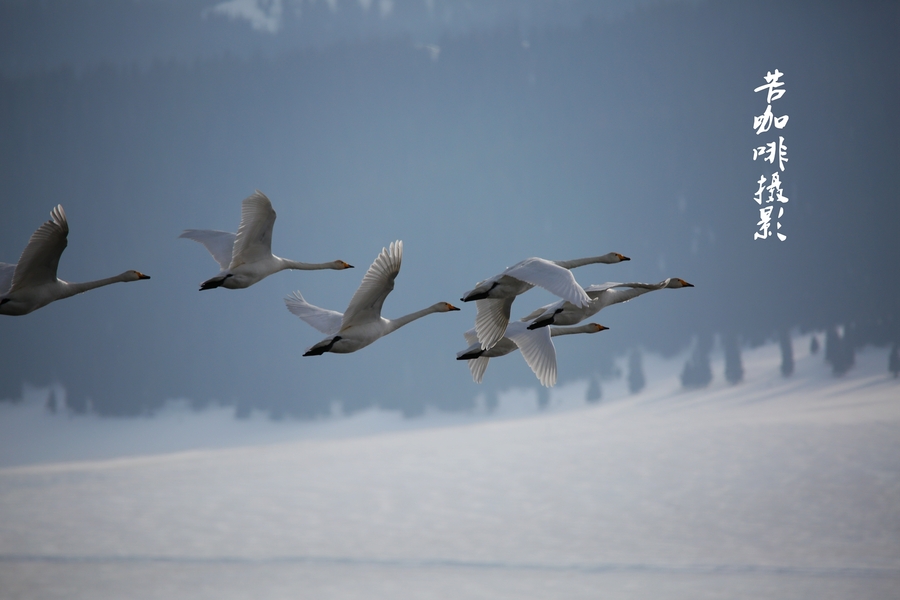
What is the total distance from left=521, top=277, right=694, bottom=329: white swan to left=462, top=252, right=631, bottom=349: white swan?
0.25 m

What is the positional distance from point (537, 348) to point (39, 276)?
390 cm

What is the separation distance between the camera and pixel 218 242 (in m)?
8.27

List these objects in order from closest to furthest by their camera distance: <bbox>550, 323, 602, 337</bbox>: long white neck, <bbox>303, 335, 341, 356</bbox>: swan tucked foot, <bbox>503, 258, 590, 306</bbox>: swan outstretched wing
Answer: <bbox>503, 258, 590, 306</bbox>: swan outstretched wing < <bbox>303, 335, 341, 356</bbox>: swan tucked foot < <bbox>550, 323, 602, 337</bbox>: long white neck

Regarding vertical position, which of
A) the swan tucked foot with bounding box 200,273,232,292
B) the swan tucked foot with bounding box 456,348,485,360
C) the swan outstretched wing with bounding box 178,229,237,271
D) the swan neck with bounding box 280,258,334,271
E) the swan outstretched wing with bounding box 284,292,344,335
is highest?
the swan outstretched wing with bounding box 178,229,237,271

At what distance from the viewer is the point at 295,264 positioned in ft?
25.4

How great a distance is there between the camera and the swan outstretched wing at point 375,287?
6180 mm

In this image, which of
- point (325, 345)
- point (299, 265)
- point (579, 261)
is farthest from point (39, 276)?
point (579, 261)

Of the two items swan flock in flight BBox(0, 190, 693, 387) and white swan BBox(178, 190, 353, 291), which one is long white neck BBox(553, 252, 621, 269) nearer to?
swan flock in flight BBox(0, 190, 693, 387)

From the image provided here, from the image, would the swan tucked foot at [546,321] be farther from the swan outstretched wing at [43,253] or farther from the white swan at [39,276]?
the swan outstretched wing at [43,253]

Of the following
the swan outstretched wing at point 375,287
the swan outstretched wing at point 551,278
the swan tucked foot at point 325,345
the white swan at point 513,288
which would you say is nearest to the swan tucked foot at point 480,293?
the white swan at point 513,288

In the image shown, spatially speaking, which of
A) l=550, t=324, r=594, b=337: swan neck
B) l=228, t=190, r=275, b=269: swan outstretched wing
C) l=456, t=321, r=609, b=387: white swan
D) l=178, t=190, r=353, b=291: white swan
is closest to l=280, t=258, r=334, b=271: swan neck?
l=178, t=190, r=353, b=291: white swan

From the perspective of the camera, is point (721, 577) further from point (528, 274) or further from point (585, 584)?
point (528, 274)

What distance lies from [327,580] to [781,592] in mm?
37531

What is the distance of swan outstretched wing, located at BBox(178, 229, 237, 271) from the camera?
322 inches
